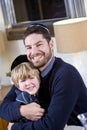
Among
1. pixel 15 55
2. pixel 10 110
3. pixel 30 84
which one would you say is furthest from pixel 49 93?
pixel 15 55

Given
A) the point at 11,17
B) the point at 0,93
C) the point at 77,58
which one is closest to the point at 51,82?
the point at 77,58

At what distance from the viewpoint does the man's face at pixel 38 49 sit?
140cm

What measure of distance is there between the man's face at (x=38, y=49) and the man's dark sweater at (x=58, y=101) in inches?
2.8

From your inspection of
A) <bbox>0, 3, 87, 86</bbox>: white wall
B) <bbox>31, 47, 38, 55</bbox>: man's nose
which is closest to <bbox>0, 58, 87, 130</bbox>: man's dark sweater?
<bbox>31, 47, 38, 55</bbox>: man's nose

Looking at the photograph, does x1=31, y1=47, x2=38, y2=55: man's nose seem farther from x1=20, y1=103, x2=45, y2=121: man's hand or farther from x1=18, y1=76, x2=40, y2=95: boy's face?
x1=20, y1=103, x2=45, y2=121: man's hand

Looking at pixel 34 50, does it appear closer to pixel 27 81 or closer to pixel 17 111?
pixel 27 81

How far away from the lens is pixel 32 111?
139 centimetres

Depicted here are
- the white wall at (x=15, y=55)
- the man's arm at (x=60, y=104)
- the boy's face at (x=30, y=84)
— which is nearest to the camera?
the man's arm at (x=60, y=104)

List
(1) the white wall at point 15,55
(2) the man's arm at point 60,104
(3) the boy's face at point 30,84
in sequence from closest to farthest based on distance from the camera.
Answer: (2) the man's arm at point 60,104, (3) the boy's face at point 30,84, (1) the white wall at point 15,55

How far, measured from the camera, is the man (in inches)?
52.2

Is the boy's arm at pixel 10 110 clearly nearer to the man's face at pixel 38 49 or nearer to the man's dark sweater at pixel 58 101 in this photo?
the man's dark sweater at pixel 58 101

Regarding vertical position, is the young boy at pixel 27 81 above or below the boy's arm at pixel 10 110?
above

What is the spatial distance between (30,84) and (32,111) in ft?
0.43

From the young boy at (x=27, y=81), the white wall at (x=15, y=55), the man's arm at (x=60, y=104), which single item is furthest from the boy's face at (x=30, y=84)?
the white wall at (x=15, y=55)
